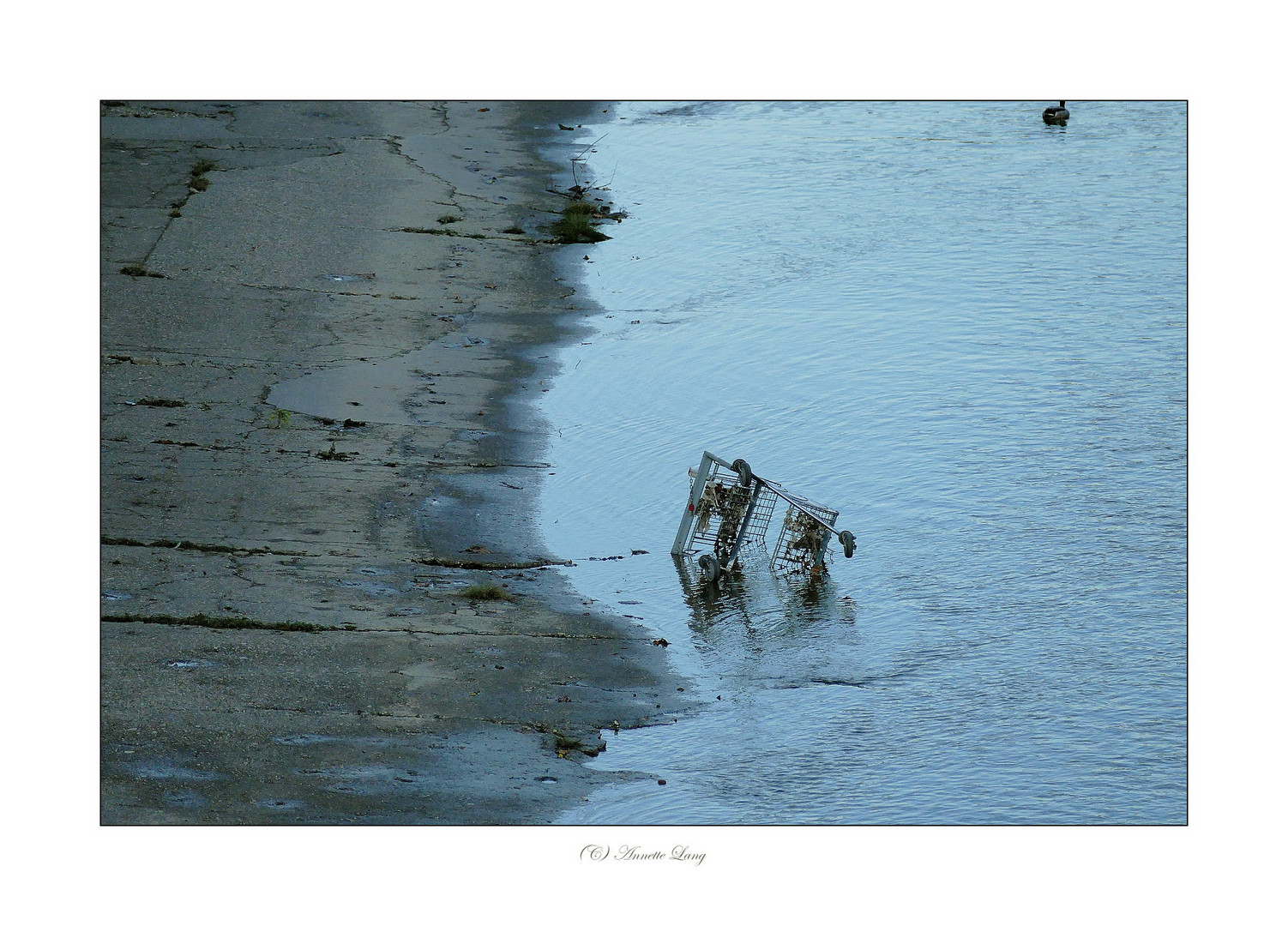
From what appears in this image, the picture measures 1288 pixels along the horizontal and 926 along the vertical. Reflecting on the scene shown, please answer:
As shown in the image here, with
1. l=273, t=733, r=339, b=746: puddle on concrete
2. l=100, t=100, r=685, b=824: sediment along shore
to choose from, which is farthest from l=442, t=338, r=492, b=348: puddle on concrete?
l=273, t=733, r=339, b=746: puddle on concrete

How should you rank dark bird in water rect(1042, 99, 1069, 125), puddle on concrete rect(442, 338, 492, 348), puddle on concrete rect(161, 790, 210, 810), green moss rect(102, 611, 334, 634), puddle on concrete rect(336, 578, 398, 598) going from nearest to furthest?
puddle on concrete rect(161, 790, 210, 810), green moss rect(102, 611, 334, 634), puddle on concrete rect(336, 578, 398, 598), puddle on concrete rect(442, 338, 492, 348), dark bird in water rect(1042, 99, 1069, 125)

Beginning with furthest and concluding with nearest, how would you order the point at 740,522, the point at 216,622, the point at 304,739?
1. the point at 740,522
2. the point at 216,622
3. the point at 304,739

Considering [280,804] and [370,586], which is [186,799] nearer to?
[280,804]

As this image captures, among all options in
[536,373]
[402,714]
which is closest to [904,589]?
[402,714]

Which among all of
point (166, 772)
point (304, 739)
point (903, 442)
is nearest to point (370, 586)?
point (304, 739)

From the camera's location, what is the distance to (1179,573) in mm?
12312

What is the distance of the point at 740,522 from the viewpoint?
1238 cm

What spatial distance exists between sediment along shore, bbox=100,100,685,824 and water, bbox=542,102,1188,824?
2.30 ft

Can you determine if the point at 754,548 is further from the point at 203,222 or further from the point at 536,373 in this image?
the point at 203,222

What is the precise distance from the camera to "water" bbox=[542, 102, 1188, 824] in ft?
32.0

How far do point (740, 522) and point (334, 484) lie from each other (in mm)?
3930

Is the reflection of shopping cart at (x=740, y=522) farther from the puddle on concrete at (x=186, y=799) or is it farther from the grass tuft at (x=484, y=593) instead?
the puddle on concrete at (x=186, y=799)

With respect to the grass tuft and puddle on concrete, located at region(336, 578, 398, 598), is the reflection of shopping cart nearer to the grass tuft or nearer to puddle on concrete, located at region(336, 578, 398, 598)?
the grass tuft

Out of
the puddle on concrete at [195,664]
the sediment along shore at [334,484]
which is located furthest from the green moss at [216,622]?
the puddle on concrete at [195,664]
